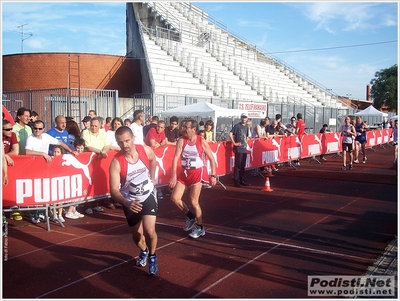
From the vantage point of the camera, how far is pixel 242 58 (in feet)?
122

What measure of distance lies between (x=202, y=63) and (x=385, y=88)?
39029 millimetres

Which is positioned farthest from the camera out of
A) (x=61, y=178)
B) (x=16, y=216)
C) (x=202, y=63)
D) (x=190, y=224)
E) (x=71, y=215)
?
(x=202, y=63)

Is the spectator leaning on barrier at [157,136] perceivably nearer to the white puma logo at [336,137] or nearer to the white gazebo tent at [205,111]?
the white gazebo tent at [205,111]

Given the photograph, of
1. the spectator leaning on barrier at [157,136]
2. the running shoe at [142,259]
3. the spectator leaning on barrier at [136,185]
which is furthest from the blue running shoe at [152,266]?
the spectator leaning on barrier at [157,136]

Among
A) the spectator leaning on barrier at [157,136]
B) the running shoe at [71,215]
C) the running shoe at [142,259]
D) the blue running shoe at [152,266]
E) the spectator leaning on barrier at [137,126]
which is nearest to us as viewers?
the blue running shoe at [152,266]

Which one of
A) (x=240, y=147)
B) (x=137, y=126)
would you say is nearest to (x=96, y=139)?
(x=137, y=126)

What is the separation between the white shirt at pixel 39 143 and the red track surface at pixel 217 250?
56.3 inches

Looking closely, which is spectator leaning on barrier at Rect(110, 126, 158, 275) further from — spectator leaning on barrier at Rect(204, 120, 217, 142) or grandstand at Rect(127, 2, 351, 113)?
grandstand at Rect(127, 2, 351, 113)

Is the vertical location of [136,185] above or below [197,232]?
above

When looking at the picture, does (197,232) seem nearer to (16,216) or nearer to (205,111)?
(16,216)

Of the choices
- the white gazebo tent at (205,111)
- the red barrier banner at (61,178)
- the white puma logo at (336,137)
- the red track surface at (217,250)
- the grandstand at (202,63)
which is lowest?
the red track surface at (217,250)

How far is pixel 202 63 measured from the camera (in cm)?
3033

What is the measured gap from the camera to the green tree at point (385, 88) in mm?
57156

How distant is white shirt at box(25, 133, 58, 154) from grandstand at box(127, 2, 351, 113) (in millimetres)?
11693
